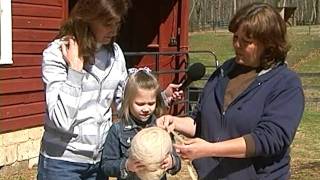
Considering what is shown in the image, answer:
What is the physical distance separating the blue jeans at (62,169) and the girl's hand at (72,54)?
0.44 metres

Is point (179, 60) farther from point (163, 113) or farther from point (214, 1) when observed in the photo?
point (214, 1)

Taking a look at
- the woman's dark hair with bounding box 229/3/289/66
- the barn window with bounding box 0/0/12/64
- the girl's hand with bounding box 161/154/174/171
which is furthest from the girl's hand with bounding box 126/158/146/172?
the barn window with bounding box 0/0/12/64

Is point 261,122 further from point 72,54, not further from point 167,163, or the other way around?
point 72,54

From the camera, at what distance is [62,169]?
2953 mm

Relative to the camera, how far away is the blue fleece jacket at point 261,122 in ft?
8.24

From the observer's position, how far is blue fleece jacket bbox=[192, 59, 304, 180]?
2.51 metres

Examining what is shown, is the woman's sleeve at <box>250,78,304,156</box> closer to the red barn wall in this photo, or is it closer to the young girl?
the young girl

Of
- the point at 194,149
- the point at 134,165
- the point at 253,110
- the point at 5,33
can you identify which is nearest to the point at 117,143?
the point at 134,165

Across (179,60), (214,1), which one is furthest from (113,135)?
(214,1)

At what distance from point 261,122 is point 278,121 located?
69 millimetres

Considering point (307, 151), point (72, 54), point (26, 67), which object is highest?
point (72, 54)

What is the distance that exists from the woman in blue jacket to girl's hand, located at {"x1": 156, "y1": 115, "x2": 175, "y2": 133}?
6.2 inches

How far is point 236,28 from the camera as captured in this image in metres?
2.61

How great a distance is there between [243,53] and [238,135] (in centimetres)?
32
